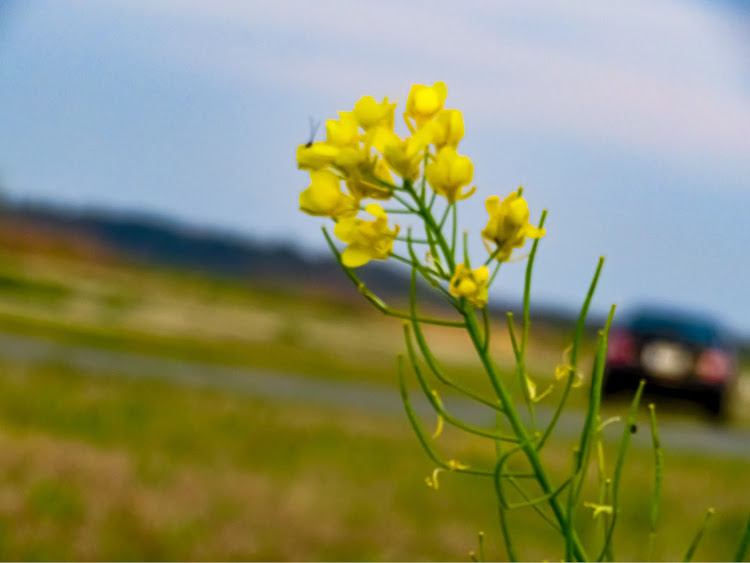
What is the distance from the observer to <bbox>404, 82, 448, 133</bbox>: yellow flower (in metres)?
0.94

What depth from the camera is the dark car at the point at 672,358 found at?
14.1 meters

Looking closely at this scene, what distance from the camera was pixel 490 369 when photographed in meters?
0.98

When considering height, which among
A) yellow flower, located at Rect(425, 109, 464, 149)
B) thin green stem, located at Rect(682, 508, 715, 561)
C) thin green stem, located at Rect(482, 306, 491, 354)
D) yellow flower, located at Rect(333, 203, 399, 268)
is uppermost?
yellow flower, located at Rect(425, 109, 464, 149)

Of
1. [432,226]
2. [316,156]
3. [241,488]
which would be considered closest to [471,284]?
[432,226]

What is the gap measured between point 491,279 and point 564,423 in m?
12.0

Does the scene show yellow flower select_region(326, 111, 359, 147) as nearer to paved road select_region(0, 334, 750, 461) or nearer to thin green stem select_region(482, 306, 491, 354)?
thin green stem select_region(482, 306, 491, 354)

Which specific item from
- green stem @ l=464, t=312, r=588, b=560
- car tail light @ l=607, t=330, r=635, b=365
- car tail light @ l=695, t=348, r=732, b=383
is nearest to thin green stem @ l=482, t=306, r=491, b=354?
green stem @ l=464, t=312, r=588, b=560

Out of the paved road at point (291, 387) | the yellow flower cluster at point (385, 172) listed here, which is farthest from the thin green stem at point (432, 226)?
the paved road at point (291, 387)

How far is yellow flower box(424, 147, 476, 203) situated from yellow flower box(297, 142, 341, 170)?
0.08 m

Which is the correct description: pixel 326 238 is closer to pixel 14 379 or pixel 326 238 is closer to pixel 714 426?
pixel 14 379

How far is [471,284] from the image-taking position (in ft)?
3.07

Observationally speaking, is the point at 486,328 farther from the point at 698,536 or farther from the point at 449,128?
the point at 698,536

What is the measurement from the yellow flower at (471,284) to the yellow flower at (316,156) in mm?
133

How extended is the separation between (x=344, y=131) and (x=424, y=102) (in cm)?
7
